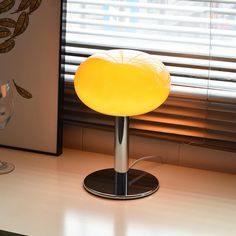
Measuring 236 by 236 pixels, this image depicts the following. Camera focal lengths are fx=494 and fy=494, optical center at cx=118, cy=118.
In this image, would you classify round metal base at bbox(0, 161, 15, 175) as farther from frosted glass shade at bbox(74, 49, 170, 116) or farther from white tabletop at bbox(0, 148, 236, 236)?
frosted glass shade at bbox(74, 49, 170, 116)

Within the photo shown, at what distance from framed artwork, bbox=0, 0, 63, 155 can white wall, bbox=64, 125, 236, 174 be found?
91mm

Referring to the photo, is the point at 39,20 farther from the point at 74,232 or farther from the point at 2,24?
the point at 74,232

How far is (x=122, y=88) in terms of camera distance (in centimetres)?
114

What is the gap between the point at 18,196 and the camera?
120 cm

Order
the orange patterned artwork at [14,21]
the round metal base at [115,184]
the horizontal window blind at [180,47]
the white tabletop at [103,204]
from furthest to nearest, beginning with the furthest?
the orange patterned artwork at [14,21], the horizontal window blind at [180,47], the round metal base at [115,184], the white tabletop at [103,204]

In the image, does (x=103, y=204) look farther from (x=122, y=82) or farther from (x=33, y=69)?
(x=33, y=69)

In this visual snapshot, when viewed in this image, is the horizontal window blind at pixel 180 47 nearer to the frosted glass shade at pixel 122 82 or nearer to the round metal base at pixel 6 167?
the frosted glass shade at pixel 122 82

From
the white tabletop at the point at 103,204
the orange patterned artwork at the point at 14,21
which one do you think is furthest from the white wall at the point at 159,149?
the orange patterned artwork at the point at 14,21

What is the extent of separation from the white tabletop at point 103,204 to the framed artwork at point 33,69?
7cm

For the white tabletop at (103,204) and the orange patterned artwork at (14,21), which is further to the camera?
the orange patterned artwork at (14,21)

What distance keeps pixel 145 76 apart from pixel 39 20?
446 millimetres

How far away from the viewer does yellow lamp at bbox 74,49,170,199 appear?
3.74ft

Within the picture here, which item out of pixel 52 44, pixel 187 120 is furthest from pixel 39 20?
pixel 187 120

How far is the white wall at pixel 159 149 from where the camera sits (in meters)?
1.41
